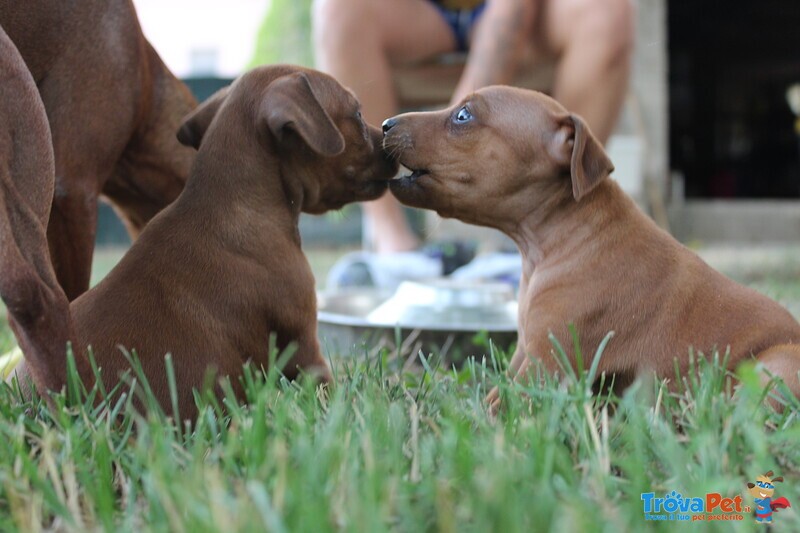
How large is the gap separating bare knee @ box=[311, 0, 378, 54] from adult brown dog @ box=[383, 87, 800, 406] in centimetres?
248

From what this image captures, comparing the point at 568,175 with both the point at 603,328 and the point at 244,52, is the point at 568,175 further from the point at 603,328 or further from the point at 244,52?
the point at 244,52

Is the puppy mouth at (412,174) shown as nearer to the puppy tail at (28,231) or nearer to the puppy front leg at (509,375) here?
the puppy front leg at (509,375)

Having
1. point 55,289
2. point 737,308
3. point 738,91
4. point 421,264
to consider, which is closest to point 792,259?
point 421,264

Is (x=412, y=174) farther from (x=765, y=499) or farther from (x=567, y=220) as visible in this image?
(x=765, y=499)

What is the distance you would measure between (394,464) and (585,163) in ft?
4.51

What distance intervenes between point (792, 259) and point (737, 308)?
5.18m

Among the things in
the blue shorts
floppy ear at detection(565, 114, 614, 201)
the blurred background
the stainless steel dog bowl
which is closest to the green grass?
floppy ear at detection(565, 114, 614, 201)

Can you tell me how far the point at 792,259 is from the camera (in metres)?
7.30

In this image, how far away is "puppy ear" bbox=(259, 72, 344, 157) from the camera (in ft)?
8.16

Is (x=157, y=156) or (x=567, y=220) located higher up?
(x=157, y=156)

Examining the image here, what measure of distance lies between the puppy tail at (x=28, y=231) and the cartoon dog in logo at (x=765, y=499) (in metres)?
1.44

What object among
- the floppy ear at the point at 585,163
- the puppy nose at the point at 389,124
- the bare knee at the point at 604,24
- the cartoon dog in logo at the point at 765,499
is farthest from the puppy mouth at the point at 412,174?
the bare knee at the point at 604,24

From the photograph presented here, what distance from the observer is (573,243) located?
2.73 m

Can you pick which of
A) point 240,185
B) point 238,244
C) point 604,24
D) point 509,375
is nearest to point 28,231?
point 238,244
